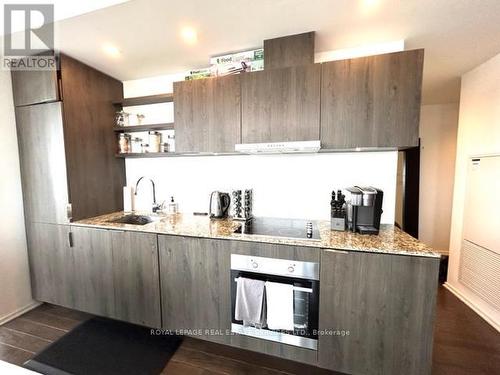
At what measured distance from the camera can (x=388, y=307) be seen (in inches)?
52.3

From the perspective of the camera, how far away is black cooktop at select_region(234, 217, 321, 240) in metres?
1.78

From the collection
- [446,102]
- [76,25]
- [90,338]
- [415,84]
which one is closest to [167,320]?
[90,338]

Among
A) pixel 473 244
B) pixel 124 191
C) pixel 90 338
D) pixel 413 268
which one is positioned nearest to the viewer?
pixel 413 268

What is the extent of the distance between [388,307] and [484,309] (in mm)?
1733

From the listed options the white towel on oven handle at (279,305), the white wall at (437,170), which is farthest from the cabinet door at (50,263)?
the white wall at (437,170)

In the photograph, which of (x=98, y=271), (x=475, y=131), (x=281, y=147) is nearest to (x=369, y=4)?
(x=281, y=147)

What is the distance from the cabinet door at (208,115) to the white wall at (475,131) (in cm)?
243

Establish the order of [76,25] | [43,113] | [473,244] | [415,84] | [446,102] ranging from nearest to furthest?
1. [415,84]
2. [76,25]
3. [43,113]
4. [473,244]
5. [446,102]

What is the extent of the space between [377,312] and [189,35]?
7.83 ft

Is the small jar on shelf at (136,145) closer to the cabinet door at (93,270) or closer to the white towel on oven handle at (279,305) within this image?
the cabinet door at (93,270)

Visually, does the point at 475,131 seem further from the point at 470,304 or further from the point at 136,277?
the point at 136,277

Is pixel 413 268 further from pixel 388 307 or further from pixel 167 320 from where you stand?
pixel 167 320

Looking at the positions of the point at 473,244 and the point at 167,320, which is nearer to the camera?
the point at 167,320

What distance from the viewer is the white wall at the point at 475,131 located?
2.06 meters
